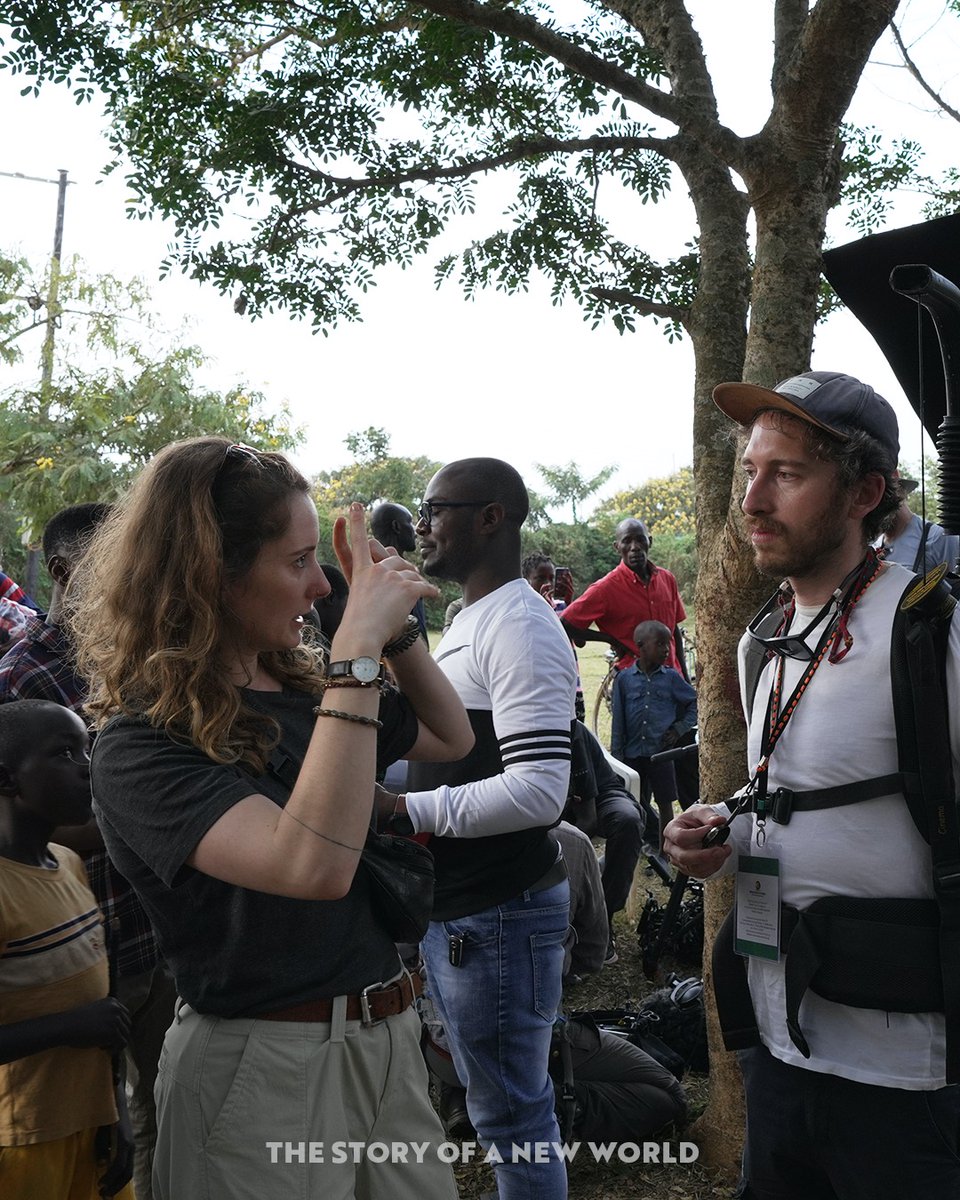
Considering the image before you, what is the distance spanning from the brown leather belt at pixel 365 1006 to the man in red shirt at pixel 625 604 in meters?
6.66

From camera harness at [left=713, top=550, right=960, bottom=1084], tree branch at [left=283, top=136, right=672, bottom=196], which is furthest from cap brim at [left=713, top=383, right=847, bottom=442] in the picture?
tree branch at [left=283, top=136, right=672, bottom=196]

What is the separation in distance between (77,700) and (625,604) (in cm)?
606

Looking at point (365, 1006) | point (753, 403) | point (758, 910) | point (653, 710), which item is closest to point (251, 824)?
point (365, 1006)

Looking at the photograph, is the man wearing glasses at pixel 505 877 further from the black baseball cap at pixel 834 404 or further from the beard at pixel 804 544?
the black baseball cap at pixel 834 404

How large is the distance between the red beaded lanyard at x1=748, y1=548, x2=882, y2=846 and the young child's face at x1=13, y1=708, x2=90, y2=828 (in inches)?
62.5

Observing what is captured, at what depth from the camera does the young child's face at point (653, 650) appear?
7855 millimetres

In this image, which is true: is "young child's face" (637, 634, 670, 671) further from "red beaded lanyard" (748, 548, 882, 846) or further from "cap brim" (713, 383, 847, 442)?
"red beaded lanyard" (748, 548, 882, 846)

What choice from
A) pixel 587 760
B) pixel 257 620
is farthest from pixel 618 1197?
pixel 257 620

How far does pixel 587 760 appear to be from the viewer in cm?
362

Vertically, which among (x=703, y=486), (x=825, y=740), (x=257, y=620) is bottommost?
(x=825, y=740)

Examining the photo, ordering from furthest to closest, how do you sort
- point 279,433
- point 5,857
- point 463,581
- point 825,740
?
point 279,433 → point 463,581 → point 5,857 → point 825,740

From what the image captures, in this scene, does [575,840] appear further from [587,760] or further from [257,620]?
[257,620]

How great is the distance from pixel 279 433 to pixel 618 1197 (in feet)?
81.8

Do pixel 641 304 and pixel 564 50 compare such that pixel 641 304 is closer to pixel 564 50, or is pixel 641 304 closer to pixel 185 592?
pixel 564 50
